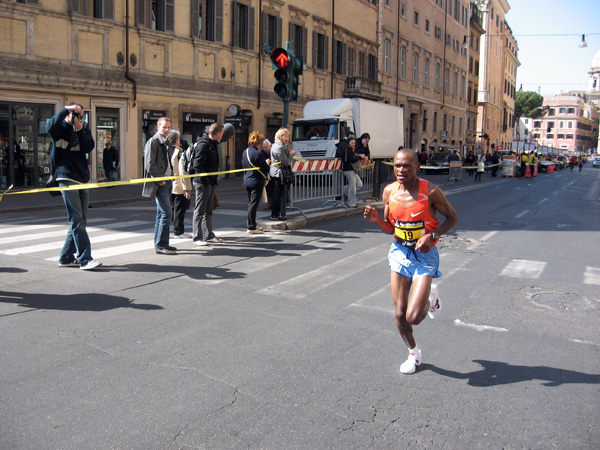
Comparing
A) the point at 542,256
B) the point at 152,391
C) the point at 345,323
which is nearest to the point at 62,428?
the point at 152,391

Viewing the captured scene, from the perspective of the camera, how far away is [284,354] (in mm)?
4688

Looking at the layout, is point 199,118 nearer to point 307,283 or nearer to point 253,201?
point 253,201

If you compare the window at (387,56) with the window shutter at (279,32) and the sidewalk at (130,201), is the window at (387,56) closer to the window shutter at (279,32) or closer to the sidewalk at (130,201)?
the window shutter at (279,32)

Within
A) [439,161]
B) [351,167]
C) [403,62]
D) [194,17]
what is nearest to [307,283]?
[351,167]

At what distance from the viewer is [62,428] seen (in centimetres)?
341

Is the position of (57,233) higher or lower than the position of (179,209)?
lower

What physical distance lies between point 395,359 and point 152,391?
185 cm

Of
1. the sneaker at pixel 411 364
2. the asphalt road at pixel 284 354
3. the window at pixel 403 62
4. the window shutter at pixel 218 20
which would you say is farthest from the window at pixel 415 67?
the sneaker at pixel 411 364

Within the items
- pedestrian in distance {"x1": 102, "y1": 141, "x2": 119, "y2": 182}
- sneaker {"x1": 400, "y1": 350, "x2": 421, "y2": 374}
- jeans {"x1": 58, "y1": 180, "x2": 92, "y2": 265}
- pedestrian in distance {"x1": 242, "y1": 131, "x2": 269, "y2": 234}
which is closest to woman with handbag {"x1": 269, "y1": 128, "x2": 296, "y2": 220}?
pedestrian in distance {"x1": 242, "y1": 131, "x2": 269, "y2": 234}

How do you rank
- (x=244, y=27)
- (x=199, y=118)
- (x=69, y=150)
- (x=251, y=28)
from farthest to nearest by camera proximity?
1. (x=251, y=28)
2. (x=244, y=27)
3. (x=199, y=118)
4. (x=69, y=150)

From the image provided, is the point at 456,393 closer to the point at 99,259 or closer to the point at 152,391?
the point at 152,391

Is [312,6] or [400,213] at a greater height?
[312,6]

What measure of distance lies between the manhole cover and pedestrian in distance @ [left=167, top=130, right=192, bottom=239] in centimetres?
545

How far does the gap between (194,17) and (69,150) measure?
19348 mm
